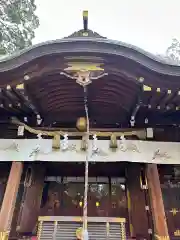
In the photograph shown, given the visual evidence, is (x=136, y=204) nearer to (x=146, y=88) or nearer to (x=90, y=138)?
(x=90, y=138)

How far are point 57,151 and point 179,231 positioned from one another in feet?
9.76

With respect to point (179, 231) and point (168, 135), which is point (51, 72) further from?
point (179, 231)

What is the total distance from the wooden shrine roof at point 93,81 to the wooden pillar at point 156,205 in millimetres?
1147

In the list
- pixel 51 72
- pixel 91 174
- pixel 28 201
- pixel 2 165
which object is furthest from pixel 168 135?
pixel 2 165

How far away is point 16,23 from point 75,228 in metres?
11.6

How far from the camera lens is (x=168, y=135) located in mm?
4820

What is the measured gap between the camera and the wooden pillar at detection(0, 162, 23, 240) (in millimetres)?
3639

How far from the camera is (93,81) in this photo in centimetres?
385

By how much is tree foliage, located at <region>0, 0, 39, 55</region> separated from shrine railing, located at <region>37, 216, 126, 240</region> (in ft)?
33.0

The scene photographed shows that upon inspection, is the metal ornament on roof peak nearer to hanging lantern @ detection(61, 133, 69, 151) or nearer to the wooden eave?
the wooden eave

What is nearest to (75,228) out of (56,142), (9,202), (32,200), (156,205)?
(9,202)

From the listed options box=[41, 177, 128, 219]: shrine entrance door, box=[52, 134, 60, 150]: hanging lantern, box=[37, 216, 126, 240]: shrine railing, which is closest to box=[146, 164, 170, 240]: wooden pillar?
box=[37, 216, 126, 240]: shrine railing

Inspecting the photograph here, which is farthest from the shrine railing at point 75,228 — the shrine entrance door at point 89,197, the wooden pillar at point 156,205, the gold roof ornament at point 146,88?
the gold roof ornament at point 146,88

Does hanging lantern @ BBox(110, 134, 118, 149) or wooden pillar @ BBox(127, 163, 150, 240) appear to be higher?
hanging lantern @ BBox(110, 134, 118, 149)
